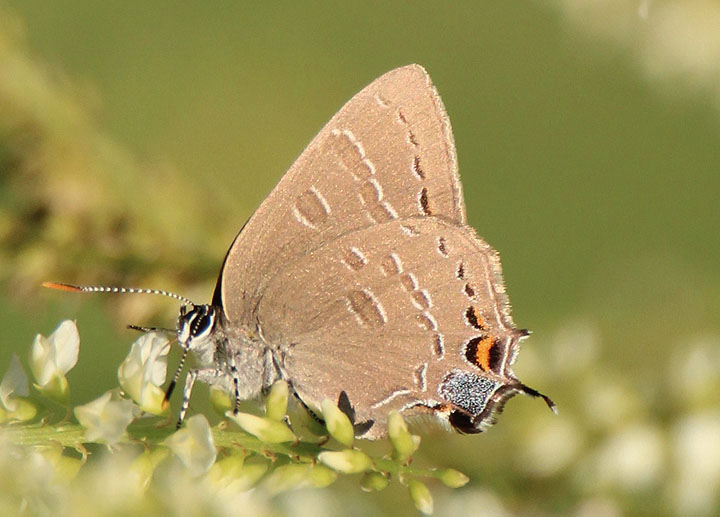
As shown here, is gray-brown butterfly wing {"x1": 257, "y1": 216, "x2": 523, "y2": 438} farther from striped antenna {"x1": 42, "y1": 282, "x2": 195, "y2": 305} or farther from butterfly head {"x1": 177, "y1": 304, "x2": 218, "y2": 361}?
striped antenna {"x1": 42, "y1": 282, "x2": 195, "y2": 305}

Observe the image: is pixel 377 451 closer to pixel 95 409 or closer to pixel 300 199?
pixel 300 199

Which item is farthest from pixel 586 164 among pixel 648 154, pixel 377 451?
pixel 377 451

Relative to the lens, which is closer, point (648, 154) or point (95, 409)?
point (95, 409)

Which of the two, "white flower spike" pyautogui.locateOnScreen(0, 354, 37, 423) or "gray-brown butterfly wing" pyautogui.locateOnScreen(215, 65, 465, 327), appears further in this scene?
"gray-brown butterfly wing" pyautogui.locateOnScreen(215, 65, 465, 327)

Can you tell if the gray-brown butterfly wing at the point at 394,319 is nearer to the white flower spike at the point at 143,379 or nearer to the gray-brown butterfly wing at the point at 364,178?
the gray-brown butterfly wing at the point at 364,178

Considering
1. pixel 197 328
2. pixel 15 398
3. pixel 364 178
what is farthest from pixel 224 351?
pixel 15 398

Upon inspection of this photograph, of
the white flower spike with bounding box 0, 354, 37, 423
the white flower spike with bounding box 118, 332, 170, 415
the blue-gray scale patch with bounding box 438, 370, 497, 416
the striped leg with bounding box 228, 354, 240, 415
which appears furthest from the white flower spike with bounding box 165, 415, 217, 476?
the blue-gray scale patch with bounding box 438, 370, 497, 416

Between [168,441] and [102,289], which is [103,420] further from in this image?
[102,289]
